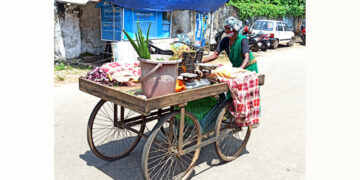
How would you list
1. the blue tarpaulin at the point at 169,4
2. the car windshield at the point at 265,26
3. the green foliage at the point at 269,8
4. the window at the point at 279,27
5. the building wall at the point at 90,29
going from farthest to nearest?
the green foliage at the point at 269,8 → the window at the point at 279,27 → the car windshield at the point at 265,26 → the building wall at the point at 90,29 → the blue tarpaulin at the point at 169,4

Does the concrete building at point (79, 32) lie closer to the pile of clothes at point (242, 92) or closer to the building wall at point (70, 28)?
the building wall at point (70, 28)

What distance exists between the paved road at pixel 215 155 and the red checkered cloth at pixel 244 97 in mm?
586

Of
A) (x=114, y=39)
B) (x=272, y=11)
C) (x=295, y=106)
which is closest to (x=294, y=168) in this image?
(x=295, y=106)

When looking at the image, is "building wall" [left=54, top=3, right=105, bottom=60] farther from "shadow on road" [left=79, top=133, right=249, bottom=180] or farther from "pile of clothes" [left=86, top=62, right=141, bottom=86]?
"pile of clothes" [left=86, top=62, right=141, bottom=86]

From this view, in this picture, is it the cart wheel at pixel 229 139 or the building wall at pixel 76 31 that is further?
the building wall at pixel 76 31

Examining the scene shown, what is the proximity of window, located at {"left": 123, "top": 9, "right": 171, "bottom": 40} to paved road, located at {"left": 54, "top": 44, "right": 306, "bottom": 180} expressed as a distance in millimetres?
3982

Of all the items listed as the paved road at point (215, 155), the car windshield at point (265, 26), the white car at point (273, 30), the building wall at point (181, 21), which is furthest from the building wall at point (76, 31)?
the car windshield at point (265, 26)

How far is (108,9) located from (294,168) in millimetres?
8542

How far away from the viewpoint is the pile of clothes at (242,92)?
11.8ft

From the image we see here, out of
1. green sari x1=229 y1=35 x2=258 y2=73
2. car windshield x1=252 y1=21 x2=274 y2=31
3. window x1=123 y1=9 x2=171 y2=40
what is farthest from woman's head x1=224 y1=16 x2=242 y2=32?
car windshield x1=252 y1=21 x2=274 y2=31

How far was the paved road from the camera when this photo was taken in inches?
141

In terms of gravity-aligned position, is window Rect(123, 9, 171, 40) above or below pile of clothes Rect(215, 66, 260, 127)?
above

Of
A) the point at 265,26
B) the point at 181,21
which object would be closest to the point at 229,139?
the point at 181,21

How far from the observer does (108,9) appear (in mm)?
10445
